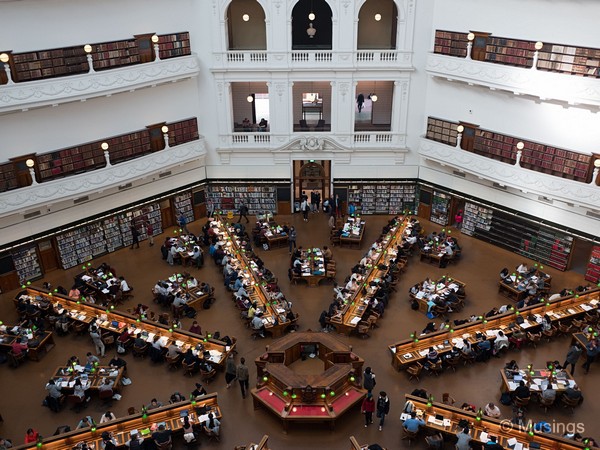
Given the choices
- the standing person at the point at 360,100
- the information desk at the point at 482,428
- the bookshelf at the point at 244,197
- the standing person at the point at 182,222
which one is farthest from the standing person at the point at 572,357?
the standing person at the point at 360,100

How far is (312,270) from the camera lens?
2236 centimetres

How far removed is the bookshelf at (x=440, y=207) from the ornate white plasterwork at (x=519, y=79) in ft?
19.0

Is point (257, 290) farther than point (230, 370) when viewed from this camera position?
Yes

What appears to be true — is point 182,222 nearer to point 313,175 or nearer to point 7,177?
point 313,175

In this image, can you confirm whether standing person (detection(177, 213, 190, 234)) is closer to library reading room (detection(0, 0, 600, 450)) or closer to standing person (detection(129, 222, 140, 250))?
library reading room (detection(0, 0, 600, 450))

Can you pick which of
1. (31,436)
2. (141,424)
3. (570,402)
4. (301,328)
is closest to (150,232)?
(301,328)

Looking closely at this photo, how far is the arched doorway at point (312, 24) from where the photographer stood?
28.0 m

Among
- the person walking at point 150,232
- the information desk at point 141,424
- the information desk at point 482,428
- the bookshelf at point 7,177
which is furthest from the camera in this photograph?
the person walking at point 150,232

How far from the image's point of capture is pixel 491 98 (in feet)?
75.2

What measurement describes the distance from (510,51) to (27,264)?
21347 mm

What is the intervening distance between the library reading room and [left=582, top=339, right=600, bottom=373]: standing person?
7cm

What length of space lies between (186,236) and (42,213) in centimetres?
601

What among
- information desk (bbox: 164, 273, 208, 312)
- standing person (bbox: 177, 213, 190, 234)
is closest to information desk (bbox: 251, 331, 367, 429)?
information desk (bbox: 164, 273, 208, 312)

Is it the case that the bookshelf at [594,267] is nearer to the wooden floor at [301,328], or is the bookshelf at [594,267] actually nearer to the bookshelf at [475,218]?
the wooden floor at [301,328]
